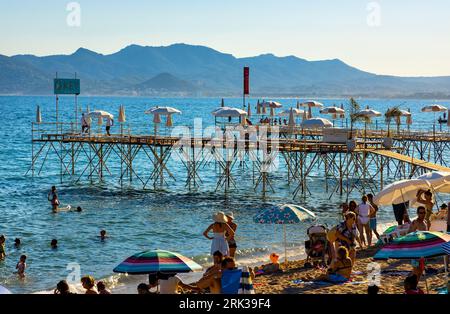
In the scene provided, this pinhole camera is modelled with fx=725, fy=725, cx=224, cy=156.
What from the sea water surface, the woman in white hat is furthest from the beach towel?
the sea water surface

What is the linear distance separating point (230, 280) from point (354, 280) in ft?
14.4

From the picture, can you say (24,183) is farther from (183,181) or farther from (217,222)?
(217,222)

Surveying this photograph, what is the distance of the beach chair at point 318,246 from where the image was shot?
57.9ft

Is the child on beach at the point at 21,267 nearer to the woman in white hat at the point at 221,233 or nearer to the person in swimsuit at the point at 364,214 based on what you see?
the woman in white hat at the point at 221,233

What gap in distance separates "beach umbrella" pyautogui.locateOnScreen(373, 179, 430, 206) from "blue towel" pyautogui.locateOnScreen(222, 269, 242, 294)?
24.6 ft

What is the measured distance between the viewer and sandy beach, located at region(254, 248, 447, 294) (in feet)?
49.4

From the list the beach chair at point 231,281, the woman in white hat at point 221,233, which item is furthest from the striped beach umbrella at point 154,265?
the woman in white hat at point 221,233

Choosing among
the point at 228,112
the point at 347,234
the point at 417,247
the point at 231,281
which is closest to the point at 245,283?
the point at 231,281

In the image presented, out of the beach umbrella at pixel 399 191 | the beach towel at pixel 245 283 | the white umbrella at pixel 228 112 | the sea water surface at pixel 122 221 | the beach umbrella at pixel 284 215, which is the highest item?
the white umbrella at pixel 228 112

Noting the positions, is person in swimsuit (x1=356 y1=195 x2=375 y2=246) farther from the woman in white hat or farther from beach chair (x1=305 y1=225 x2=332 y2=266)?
the woman in white hat

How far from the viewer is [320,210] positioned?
108 feet

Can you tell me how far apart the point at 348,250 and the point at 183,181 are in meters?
30.0

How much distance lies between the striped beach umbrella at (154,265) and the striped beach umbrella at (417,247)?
357 centimetres

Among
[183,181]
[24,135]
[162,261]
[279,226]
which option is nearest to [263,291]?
[162,261]
